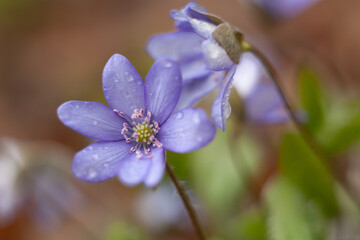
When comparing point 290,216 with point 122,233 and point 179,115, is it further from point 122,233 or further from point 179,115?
point 122,233

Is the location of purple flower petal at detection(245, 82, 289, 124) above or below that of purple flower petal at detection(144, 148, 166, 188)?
below

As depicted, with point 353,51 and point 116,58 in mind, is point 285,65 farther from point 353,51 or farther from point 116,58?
point 116,58

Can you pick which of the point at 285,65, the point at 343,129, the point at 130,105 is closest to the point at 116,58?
the point at 130,105

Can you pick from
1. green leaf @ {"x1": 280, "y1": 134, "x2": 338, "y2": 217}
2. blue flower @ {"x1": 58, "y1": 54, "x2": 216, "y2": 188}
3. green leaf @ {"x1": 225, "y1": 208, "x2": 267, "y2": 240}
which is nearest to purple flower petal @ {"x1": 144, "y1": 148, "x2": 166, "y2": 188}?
blue flower @ {"x1": 58, "y1": 54, "x2": 216, "y2": 188}

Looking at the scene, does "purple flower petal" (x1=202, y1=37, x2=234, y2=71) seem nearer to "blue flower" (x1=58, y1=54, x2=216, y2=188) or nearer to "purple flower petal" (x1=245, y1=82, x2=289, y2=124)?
"blue flower" (x1=58, y1=54, x2=216, y2=188)

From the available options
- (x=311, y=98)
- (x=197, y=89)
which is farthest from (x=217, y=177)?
(x=197, y=89)

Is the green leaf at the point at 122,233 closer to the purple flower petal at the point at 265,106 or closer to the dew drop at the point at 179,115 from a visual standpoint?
the purple flower petal at the point at 265,106
